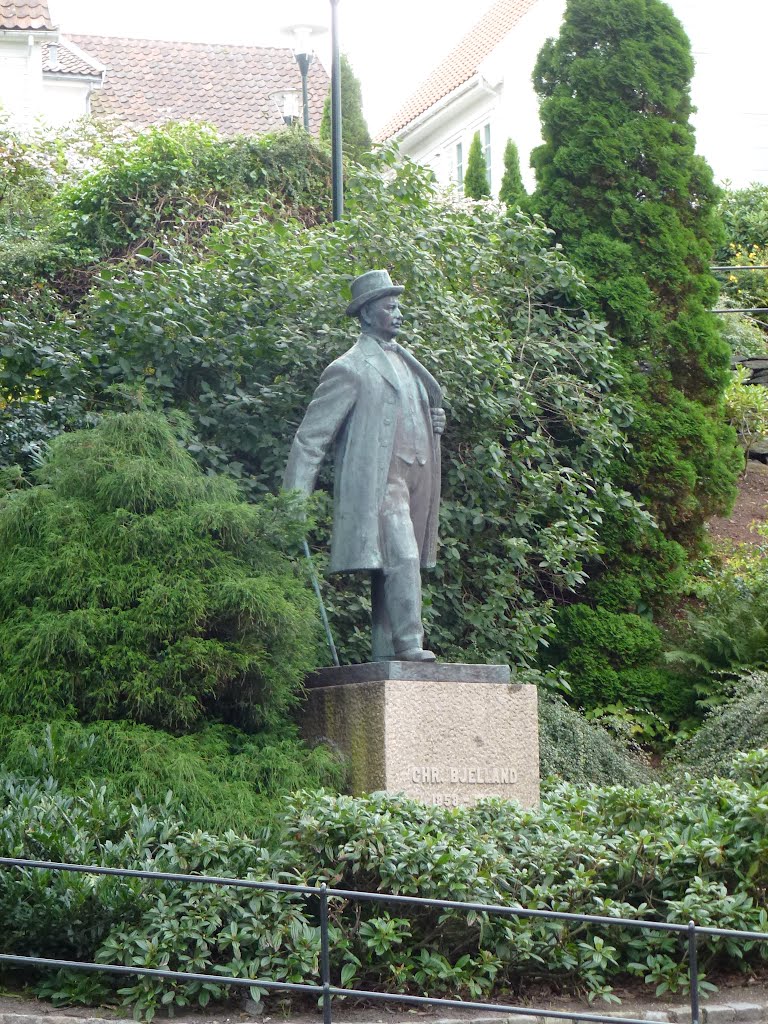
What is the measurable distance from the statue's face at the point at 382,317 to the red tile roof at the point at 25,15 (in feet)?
63.0

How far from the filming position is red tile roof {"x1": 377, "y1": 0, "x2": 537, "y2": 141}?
27.7 m

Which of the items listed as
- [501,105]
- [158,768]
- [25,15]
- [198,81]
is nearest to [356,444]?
[158,768]

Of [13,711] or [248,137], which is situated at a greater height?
[248,137]

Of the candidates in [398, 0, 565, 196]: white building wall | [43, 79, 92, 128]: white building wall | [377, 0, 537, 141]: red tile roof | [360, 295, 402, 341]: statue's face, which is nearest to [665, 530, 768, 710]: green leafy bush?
[360, 295, 402, 341]: statue's face

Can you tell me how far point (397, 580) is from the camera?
305 inches

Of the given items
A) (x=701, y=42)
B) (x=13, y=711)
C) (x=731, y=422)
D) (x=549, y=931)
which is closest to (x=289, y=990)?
(x=549, y=931)

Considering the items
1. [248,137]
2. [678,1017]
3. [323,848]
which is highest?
[248,137]

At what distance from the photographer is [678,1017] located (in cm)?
584

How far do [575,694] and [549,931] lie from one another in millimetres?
6264

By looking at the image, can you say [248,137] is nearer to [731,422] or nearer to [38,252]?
[38,252]

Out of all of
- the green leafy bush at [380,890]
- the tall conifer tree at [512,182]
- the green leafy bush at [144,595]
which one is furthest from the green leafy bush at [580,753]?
the tall conifer tree at [512,182]

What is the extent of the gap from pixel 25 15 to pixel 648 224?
607 inches

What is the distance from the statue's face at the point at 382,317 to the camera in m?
8.07

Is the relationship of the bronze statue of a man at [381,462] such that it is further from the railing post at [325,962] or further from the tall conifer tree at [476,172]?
the tall conifer tree at [476,172]
